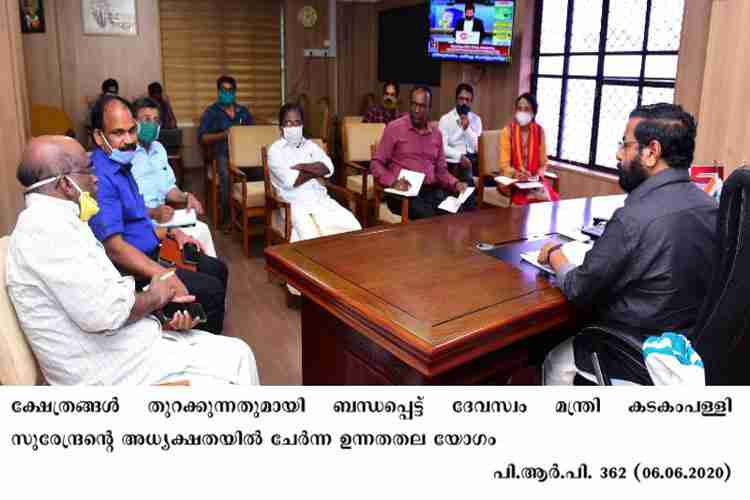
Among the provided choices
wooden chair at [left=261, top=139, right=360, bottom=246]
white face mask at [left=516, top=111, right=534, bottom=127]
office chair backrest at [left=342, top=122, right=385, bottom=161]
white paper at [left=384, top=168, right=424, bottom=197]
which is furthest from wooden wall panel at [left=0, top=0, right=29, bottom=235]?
white face mask at [left=516, top=111, right=534, bottom=127]

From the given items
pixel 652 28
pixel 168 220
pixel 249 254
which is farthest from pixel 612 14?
pixel 168 220

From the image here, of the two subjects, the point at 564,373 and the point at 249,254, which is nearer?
the point at 564,373

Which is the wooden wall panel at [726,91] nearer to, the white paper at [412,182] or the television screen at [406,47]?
the white paper at [412,182]

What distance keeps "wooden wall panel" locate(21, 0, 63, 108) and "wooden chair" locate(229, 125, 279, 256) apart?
12.2 ft

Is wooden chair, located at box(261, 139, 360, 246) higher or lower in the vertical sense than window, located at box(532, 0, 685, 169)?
lower

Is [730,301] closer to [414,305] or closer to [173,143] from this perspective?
[414,305]

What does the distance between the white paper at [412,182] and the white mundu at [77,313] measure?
218 cm

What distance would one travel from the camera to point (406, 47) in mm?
8148

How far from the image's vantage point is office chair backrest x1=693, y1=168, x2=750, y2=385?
4.67 ft

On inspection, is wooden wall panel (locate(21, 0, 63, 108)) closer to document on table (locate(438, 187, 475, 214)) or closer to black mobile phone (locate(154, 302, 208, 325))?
document on table (locate(438, 187, 475, 214))

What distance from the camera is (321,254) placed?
2.16 metres

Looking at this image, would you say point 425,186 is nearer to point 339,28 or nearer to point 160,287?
point 160,287

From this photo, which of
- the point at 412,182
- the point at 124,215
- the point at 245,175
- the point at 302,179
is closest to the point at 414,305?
the point at 124,215

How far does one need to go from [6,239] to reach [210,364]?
2.34ft
